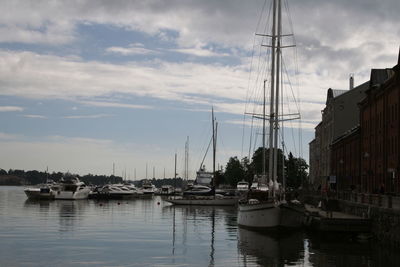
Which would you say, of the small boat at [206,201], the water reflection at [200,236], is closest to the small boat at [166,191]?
the small boat at [206,201]

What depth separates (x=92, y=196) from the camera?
12938 cm

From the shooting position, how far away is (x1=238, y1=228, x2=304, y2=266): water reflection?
36.4m

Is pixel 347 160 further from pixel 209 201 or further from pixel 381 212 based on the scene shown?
pixel 381 212

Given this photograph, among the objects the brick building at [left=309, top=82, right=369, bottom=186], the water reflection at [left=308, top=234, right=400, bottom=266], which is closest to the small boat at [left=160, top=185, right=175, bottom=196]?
the brick building at [left=309, top=82, right=369, bottom=186]

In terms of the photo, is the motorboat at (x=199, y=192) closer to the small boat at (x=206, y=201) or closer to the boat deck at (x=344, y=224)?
the small boat at (x=206, y=201)

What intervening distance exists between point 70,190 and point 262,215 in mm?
76827

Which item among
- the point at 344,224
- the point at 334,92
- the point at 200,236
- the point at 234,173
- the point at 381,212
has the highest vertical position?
the point at 334,92

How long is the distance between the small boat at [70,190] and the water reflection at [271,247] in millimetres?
71020

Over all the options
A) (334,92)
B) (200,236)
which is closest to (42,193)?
(334,92)

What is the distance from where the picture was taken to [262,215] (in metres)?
49.6

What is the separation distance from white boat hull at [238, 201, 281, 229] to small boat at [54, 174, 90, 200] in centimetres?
7108

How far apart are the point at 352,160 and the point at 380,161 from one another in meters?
17.4

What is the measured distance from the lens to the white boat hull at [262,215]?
1906 inches

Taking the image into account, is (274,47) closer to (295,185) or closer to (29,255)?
(29,255)
